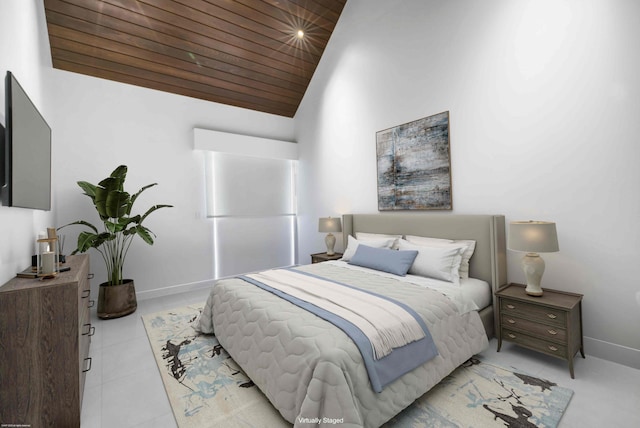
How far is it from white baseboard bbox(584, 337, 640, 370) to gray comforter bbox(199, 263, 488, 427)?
0.81 meters

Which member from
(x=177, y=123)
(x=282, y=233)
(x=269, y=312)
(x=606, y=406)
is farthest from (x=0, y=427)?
(x=282, y=233)

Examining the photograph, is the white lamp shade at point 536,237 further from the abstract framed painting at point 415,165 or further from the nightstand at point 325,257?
the nightstand at point 325,257

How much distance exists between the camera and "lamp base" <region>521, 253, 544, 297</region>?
2217mm

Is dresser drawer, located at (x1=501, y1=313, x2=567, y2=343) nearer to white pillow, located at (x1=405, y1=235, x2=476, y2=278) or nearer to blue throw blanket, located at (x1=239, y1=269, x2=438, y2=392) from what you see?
white pillow, located at (x1=405, y1=235, x2=476, y2=278)

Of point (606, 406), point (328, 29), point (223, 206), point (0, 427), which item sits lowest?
point (606, 406)

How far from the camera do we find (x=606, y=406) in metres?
1.66

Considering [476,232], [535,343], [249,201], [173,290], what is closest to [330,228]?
[249,201]

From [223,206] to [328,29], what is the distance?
10.6ft

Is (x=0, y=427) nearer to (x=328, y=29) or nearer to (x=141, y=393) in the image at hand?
(x=141, y=393)

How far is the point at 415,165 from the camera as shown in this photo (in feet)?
11.0

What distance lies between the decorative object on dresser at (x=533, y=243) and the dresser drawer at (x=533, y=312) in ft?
0.45

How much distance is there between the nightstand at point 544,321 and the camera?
199cm

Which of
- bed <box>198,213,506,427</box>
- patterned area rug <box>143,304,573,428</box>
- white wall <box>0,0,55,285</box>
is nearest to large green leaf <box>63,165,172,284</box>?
white wall <box>0,0,55,285</box>

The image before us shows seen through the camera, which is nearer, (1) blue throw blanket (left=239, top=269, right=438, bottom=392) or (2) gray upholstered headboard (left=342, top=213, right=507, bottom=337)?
(1) blue throw blanket (left=239, top=269, right=438, bottom=392)
